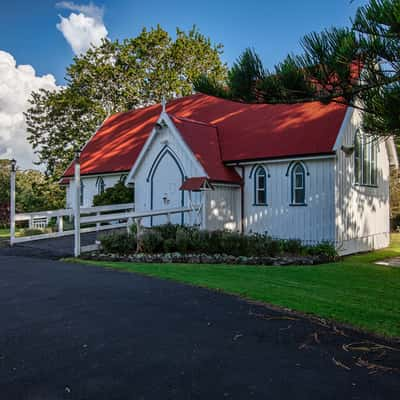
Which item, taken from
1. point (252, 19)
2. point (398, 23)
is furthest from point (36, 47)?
point (398, 23)

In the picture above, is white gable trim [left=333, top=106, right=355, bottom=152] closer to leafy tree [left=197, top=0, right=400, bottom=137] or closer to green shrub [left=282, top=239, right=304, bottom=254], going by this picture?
green shrub [left=282, top=239, right=304, bottom=254]

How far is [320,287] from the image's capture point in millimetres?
9695

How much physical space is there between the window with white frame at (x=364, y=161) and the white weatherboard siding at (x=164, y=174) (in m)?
6.95

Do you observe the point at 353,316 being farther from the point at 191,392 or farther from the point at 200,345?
the point at 191,392

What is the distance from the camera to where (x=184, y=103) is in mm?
28266

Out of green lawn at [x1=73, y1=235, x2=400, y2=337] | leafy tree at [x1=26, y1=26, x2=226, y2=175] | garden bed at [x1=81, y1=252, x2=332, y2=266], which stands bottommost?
green lawn at [x1=73, y1=235, x2=400, y2=337]

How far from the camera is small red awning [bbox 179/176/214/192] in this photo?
710 inches

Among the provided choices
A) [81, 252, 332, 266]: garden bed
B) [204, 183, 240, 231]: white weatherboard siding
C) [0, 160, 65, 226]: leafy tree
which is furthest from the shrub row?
[0, 160, 65, 226]: leafy tree

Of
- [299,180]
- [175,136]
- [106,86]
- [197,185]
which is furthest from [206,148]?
[106,86]

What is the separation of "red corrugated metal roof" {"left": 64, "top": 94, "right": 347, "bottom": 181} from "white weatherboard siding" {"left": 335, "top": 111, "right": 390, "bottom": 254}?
116cm

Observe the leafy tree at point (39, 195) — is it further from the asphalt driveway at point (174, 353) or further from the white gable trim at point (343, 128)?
the asphalt driveway at point (174, 353)

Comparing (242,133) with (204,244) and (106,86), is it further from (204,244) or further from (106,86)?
(106,86)

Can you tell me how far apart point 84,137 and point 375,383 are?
38668 millimetres

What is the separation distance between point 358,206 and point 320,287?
10.6 meters
